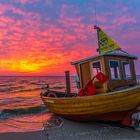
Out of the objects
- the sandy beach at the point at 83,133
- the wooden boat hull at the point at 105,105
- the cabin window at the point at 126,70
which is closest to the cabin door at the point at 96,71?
the wooden boat hull at the point at 105,105

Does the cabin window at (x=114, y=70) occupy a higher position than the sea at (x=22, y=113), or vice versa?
the cabin window at (x=114, y=70)

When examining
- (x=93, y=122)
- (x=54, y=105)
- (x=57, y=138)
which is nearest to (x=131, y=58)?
(x=93, y=122)

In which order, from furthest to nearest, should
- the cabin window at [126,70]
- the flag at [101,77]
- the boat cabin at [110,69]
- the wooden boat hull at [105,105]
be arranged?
the cabin window at [126,70] < the boat cabin at [110,69] < the flag at [101,77] < the wooden boat hull at [105,105]

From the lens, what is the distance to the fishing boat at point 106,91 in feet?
33.6

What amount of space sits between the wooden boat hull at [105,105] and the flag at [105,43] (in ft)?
11.4

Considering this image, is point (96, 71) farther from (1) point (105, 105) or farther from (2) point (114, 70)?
(1) point (105, 105)

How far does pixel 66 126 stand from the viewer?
38.7 feet

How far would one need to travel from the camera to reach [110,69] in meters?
11.6

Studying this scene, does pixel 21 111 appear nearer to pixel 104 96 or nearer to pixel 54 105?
pixel 54 105

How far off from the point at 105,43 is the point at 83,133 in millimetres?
5353

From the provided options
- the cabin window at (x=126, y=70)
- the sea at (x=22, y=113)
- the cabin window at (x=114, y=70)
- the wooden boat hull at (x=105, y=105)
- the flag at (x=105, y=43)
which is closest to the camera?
the wooden boat hull at (x=105, y=105)

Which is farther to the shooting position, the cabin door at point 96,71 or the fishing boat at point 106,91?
the cabin door at point 96,71

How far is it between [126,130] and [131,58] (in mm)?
4405

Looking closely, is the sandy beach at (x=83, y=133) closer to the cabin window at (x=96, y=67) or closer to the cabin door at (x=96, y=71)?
the cabin door at (x=96, y=71)
